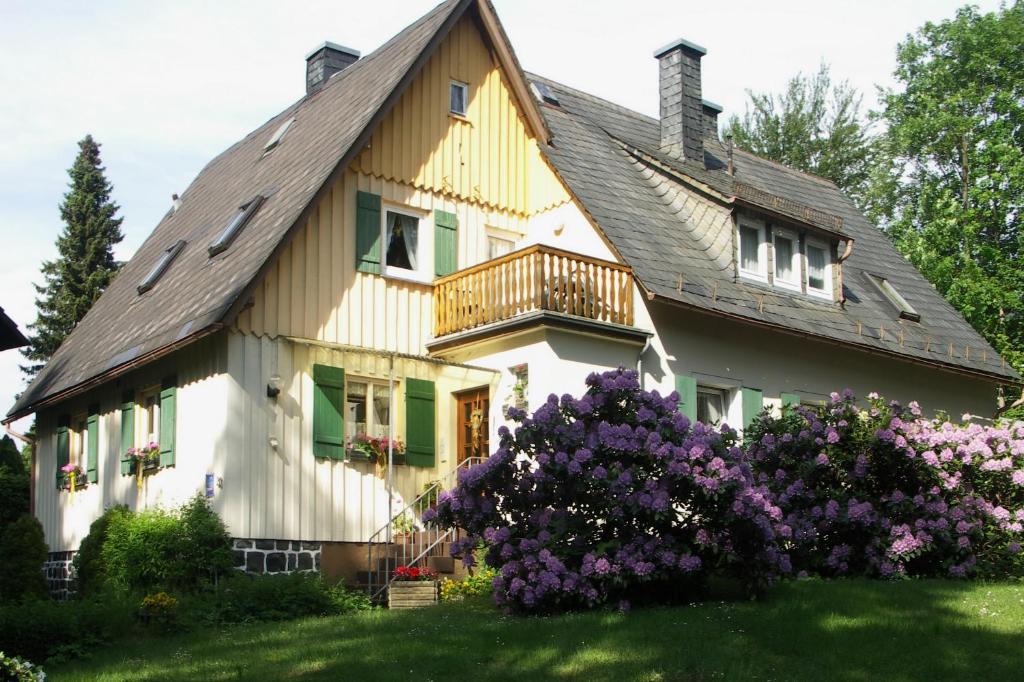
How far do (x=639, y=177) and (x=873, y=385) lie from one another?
5.73 metres

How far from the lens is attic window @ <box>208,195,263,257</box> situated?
1866 centimetres

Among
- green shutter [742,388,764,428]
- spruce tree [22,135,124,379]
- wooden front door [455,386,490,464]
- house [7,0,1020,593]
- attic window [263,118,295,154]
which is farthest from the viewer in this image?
spruce tree [22,135,124,379]

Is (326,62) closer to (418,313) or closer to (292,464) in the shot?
(418,313)

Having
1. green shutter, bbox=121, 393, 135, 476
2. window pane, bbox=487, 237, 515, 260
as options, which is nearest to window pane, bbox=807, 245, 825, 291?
window pane, bbox=487, 237, 515, 260

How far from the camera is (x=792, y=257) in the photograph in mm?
22078

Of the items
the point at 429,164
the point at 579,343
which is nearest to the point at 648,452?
the point at 579,343

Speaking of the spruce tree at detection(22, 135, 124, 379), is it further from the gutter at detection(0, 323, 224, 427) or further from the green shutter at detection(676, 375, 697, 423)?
the green shutter at detection(676, 375, 697, 423)

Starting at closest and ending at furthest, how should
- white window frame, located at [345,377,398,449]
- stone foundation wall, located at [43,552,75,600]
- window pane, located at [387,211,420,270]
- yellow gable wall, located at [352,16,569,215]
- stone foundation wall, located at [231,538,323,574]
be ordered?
stone foundation wall, located at [231,538,323,574] < white window frame, located at [345,377,398,449] < window pane, located at [387,211,420,270] < yellow gable wall, located at [352,16,569,215] < stone foundation wall, located at [43,552,75,600]

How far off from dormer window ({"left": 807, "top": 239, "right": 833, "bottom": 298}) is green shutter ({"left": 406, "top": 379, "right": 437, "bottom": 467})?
7840mm

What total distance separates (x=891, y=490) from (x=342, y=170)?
8688 mm

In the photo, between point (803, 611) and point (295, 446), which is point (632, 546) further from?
point (295, 446)

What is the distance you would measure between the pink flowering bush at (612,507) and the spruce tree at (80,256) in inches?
961

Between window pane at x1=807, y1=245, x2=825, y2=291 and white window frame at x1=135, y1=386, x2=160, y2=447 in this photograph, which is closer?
white window frame at x1=135, y1=386, x2=160, y2=447

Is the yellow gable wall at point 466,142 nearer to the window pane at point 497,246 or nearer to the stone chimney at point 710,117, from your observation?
the window pane at point 497,246
